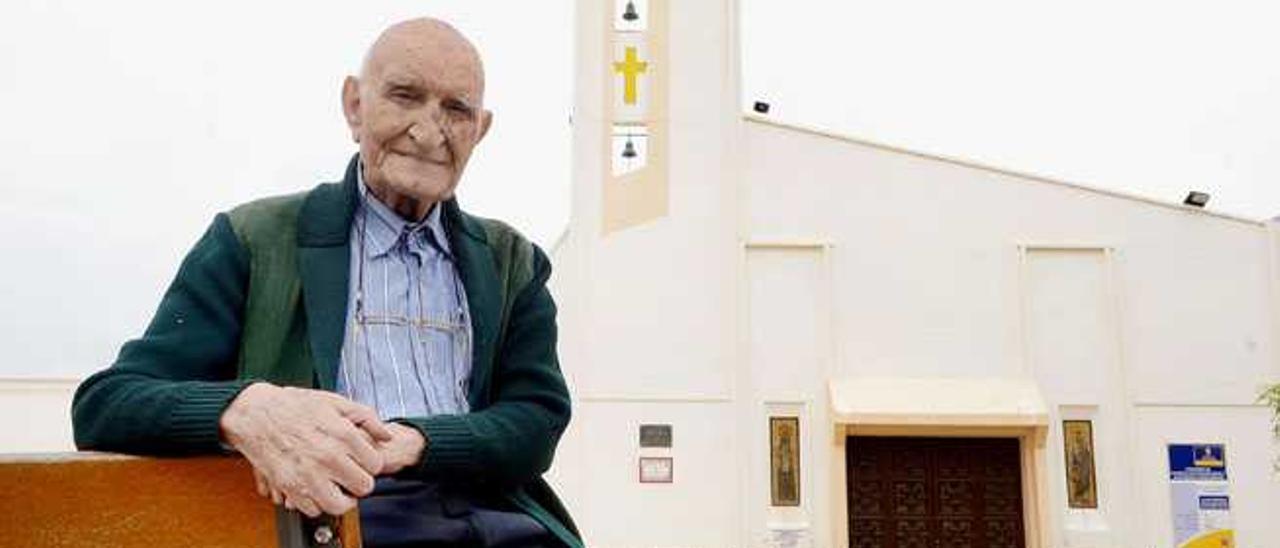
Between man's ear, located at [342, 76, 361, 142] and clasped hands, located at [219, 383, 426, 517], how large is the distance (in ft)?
1.57

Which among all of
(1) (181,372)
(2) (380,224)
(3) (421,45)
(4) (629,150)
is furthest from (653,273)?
(1) (181,372)

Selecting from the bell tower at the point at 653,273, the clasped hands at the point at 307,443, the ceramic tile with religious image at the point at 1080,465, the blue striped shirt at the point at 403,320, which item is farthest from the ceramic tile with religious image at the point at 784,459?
the clasped hands at the point at 307,443

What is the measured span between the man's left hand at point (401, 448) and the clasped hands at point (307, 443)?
42 millimetres

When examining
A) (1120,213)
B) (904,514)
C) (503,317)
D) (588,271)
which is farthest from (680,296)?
(503,317)

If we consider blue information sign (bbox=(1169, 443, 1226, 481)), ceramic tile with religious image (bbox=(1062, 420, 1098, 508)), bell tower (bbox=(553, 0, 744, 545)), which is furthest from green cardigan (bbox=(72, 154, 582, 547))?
blue information sign (bbox=(1169, 443, 1226, 481))

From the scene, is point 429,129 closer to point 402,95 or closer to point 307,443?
point 402,95

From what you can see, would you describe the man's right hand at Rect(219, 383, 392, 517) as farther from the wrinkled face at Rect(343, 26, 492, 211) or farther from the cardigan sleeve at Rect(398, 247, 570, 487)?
the wrinkled face at Rect(343, 26, 492, 211)

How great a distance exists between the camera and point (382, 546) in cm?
127

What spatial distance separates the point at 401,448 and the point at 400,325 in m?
0.30

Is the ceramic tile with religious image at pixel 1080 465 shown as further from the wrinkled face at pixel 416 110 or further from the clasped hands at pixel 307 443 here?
the clasped hands at pixel 307 443

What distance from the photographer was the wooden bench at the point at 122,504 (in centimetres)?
84

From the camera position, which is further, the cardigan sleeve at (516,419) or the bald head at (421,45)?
the bald head at (421,45)

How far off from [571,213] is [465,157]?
37.5ft

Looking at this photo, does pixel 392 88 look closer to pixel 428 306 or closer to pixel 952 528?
pixel 428 306
